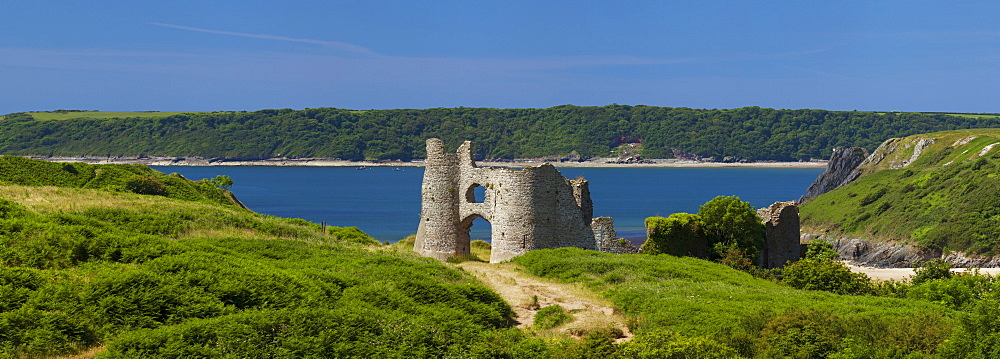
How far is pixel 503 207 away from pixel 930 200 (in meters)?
64.9

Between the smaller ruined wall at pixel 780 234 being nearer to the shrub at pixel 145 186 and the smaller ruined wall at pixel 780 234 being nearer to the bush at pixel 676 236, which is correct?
the bush at pixel 676 236

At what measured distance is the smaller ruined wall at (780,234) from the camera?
150 ft

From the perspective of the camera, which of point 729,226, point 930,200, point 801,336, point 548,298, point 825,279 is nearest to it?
point 801,336

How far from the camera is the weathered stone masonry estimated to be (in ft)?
118

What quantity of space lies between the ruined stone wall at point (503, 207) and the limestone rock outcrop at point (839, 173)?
85448mm

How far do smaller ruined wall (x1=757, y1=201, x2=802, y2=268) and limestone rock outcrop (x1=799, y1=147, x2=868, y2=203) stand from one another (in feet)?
234

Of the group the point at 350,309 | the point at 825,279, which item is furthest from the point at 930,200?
the point at 350,309

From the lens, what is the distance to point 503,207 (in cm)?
3656

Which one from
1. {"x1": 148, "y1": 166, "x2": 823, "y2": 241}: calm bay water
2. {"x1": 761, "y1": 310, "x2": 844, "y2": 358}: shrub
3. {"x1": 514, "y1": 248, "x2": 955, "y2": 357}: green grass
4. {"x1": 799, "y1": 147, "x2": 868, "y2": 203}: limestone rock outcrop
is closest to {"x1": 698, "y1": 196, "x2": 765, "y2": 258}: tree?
{"x1": 514, "y1": 248, "x2": 955, "y2": 357}: green grass

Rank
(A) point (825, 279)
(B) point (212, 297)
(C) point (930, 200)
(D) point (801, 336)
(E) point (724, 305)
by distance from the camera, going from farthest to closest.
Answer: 1. (C) point (930, 200)
2. (A) point (825, 279)
3. (E) point (724, 305)
4. (B) point (212, 297)
5. (D) point (801, 336)

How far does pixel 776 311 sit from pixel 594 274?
838cm

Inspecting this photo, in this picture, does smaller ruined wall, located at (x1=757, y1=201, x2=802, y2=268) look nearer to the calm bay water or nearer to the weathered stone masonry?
the weathered stone masonry

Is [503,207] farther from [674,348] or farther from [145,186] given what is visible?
[145,186]

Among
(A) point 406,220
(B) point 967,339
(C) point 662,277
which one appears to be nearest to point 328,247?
(C) point 662,277
